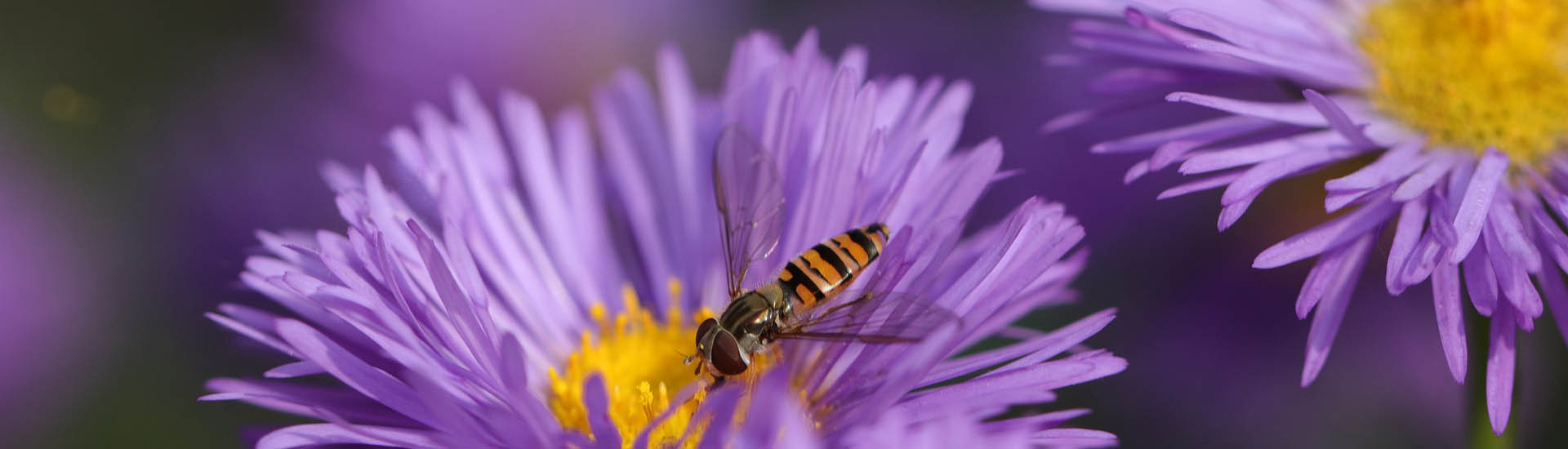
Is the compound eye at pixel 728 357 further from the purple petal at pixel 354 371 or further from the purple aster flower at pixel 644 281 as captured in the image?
the purple petal at pixel 354 371

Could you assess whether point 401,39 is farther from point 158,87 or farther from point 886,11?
point 886,11

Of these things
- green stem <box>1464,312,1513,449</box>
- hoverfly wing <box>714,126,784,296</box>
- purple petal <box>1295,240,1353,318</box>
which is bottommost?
green stem <box>1464,312,1513,449</box>

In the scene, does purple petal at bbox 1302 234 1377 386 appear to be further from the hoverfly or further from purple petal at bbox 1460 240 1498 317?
the hoverfly

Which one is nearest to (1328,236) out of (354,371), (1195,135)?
(1195,135)

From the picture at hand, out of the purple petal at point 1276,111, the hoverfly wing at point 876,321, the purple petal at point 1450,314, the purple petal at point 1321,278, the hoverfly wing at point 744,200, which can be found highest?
the hoverfly wing at point 744,200

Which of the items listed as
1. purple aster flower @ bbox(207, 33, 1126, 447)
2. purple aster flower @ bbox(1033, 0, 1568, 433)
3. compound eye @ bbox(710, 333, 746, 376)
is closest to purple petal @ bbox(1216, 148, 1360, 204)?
purple aster flower @ bbox(1033, 0, 1568, 433)

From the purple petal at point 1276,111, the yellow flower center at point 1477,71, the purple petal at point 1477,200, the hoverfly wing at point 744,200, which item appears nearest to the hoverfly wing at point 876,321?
the hoverfly wing at point 744,200

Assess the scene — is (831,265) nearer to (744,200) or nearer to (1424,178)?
(744,200)
